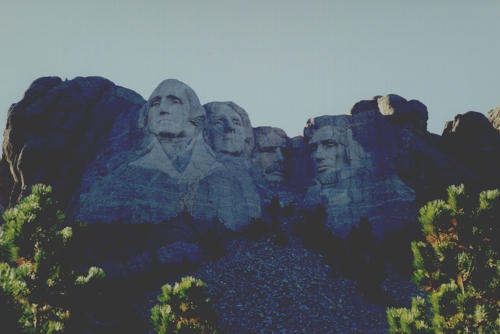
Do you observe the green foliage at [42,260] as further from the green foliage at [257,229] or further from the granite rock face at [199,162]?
the green foliage at [257,229]

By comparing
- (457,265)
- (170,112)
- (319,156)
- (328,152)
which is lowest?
(457,265)

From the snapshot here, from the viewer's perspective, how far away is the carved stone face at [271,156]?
3831 centimetres

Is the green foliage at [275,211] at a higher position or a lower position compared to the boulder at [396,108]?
lower

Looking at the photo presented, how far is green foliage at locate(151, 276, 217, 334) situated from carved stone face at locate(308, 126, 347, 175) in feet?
69.7

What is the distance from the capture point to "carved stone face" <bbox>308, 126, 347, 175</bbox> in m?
36.3

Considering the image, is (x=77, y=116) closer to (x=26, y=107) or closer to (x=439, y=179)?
(x=26, y=107)

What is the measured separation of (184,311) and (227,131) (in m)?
21.6

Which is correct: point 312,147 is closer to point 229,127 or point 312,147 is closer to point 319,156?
point 319,156

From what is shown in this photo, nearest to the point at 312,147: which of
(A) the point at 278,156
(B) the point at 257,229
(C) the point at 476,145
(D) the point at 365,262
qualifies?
(A) the point at 278,156

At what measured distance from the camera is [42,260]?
49.3 feet

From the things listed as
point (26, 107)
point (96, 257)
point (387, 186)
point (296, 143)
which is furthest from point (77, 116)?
point (387, 186)

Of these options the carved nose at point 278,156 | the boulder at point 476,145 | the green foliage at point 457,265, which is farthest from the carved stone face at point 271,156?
the green foliage at point 457,265

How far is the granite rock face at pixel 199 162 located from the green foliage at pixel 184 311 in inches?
471

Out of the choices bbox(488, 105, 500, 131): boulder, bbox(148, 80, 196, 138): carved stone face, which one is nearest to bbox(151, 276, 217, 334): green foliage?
bbox(148, 80, 196, 138): carved stone face
